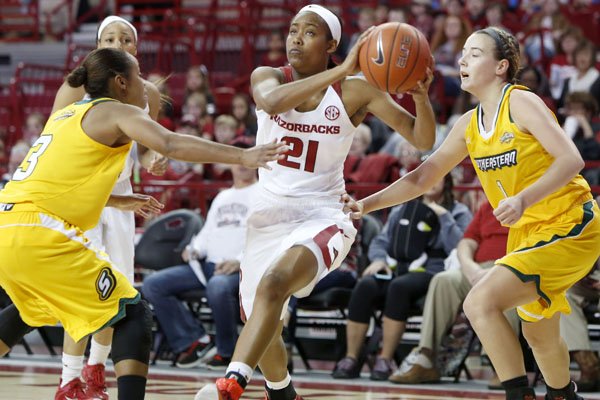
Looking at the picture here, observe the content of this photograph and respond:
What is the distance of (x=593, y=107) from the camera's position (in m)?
9.53

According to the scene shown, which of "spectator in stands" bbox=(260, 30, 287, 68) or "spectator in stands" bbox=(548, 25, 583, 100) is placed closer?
"spectator in stands" bbox=(548, 25, 583, 100)

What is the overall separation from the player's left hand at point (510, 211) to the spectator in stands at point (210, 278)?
150 inches

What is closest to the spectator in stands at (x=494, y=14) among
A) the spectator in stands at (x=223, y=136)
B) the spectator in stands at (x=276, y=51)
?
the spectator in stands at (x=276, y=51)

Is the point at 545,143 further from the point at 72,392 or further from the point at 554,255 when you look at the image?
the point at 72,392

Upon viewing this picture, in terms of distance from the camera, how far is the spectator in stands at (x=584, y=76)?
1041 centimetres

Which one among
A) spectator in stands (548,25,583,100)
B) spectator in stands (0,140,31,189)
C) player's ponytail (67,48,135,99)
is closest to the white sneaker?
player's ponytail (67,48,135,99)

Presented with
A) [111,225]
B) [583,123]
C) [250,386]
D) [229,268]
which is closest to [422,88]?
[111,225]

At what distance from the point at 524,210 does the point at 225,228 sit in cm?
412

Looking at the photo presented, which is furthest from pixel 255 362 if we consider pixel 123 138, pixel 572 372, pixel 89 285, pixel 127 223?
pixel 572 372

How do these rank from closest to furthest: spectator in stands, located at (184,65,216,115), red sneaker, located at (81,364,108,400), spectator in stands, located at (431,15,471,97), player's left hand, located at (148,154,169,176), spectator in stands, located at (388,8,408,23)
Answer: red sneaker, located at (81,364,108,400) → player's left hand, located at (148,154,169,176) → spectator in stands, located at (431,15,471,97) → spectator in stands, located at (184,65,216,115) → spectator in stands, located at (388,8,408,23)

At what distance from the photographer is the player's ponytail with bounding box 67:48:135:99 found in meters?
4.56

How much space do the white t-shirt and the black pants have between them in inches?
43.8

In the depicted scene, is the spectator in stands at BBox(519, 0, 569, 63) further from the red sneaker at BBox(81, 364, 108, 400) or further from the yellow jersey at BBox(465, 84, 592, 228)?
the red sneaker at BBox(81, 364, 108, 400)

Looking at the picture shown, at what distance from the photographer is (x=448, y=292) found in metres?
7.22
